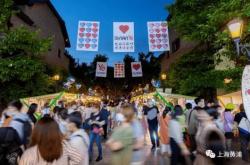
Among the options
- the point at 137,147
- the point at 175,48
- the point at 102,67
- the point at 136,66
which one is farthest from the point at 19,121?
the point at 175,48

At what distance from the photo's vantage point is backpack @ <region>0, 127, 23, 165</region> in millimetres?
5039

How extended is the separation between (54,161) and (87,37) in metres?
14.7

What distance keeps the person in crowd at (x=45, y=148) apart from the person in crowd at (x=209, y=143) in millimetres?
2569

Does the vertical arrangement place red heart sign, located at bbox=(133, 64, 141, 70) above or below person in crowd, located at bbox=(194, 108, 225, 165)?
above

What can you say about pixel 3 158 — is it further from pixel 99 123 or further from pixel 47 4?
pixel 47 4

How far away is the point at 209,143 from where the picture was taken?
539 centimetres

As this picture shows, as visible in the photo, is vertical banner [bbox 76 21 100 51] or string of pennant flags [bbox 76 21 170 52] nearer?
string of pennant flags [bbox 76 21 170 52]

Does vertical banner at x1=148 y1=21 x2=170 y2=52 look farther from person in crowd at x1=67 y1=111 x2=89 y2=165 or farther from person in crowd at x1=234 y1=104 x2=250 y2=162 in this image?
person in crowd at x1=67 y1=111 x2=89 y2=165

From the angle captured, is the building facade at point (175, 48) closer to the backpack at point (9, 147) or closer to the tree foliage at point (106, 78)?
the tree foliage at point (106, 78)

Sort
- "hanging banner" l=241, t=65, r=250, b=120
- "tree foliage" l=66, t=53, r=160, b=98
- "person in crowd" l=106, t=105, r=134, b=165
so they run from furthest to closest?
"tree foliage" l=66, t=53, r=160, b=98 → "hanging banner" l=241, t=65, r=250, b=120 → "person in crowd" l=106, t=105, r=134, b=165

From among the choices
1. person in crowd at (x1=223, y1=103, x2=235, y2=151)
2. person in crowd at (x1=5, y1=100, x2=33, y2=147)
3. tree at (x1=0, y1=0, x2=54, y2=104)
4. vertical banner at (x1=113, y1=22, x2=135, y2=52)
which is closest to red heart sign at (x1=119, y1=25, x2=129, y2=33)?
vertical banner at (x1=113, y1=22, x2=135, y2=52)

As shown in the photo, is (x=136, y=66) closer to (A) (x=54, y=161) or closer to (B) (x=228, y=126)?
(B) (x=228, y=126)

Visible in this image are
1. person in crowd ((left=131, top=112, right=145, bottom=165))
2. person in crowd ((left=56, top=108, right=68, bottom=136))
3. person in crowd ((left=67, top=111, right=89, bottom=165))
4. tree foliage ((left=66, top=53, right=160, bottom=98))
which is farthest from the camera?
tree foliage ((left=66, top=53, right=160, bottom=98))

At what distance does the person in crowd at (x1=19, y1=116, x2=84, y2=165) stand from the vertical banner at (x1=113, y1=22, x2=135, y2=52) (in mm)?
13944
